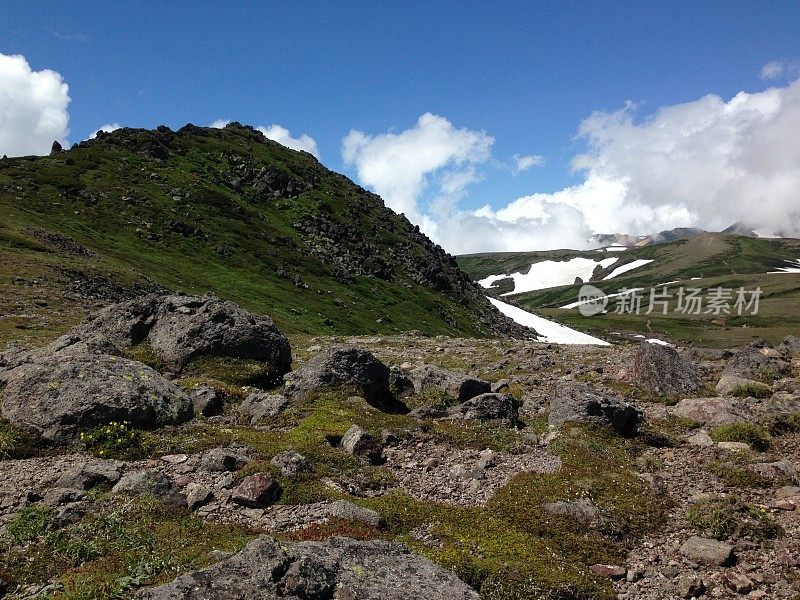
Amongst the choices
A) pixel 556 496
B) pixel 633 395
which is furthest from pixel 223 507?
pixel 633 395

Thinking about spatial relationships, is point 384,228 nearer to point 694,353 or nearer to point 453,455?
point 694,353

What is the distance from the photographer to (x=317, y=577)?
9461mm

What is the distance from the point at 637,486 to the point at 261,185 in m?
130

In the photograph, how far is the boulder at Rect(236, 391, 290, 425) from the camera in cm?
2100

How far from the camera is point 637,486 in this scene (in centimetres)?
1614

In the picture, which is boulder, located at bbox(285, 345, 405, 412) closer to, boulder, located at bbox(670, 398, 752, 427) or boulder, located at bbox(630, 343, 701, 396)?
boulder, located at bbox(670, 398, 752, 427)

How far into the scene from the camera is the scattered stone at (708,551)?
A: 1222 centimetres

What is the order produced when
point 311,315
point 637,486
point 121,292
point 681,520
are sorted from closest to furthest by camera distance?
point 681,520 → point 637,486 → point 121,292 → point 311,315

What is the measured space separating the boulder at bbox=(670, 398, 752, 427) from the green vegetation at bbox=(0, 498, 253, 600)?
19.8 metres

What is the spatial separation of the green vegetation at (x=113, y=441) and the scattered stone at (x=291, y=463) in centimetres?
431

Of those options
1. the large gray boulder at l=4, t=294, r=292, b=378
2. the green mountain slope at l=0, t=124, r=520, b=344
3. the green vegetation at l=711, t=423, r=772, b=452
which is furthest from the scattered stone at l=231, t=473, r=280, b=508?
the green mountain slope at l=0, t=124, r=520, b=344

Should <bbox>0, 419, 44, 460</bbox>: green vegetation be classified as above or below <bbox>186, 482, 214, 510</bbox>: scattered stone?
above

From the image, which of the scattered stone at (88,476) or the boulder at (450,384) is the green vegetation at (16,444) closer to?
the scattered stone at (88,476)

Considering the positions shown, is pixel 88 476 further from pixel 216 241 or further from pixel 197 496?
pixel 216 241
